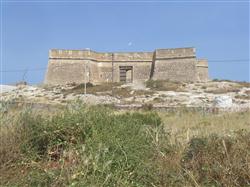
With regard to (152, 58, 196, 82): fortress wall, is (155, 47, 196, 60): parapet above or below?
above

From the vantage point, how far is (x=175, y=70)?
41062 millimetres

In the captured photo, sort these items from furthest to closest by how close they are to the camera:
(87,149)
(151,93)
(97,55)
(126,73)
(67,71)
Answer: (126,73) < (97,55) < (67,71) < (151,93) < (87,149)

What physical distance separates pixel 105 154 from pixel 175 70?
122 ft

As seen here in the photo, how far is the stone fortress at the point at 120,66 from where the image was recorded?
4075 centimetres

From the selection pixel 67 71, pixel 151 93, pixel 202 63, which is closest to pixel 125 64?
pixel 67 71

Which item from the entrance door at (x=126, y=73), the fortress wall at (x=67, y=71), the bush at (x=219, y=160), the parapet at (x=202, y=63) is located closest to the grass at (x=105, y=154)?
the bush at (x=219, y=160)

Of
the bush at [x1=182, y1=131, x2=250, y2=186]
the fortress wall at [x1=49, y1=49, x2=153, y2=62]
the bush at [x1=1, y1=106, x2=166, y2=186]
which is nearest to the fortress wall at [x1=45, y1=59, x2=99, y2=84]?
the fortress wall at [x1=49, y1=49, x2=153, y2=62]

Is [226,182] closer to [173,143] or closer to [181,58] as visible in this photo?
[173,143]

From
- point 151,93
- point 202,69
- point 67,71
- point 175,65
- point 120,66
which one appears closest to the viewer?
point 151,93

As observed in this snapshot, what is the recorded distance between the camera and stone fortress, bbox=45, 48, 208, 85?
134 ft

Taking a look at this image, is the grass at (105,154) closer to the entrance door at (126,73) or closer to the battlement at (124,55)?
the battlement at (124,55)

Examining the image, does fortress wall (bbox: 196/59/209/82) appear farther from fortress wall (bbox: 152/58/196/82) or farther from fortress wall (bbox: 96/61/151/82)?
fortress wall (bbox: 96/61/151/82)

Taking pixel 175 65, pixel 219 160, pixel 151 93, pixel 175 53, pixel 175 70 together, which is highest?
pixel 175 53

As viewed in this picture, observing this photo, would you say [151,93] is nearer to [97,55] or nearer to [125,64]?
[125,64]
